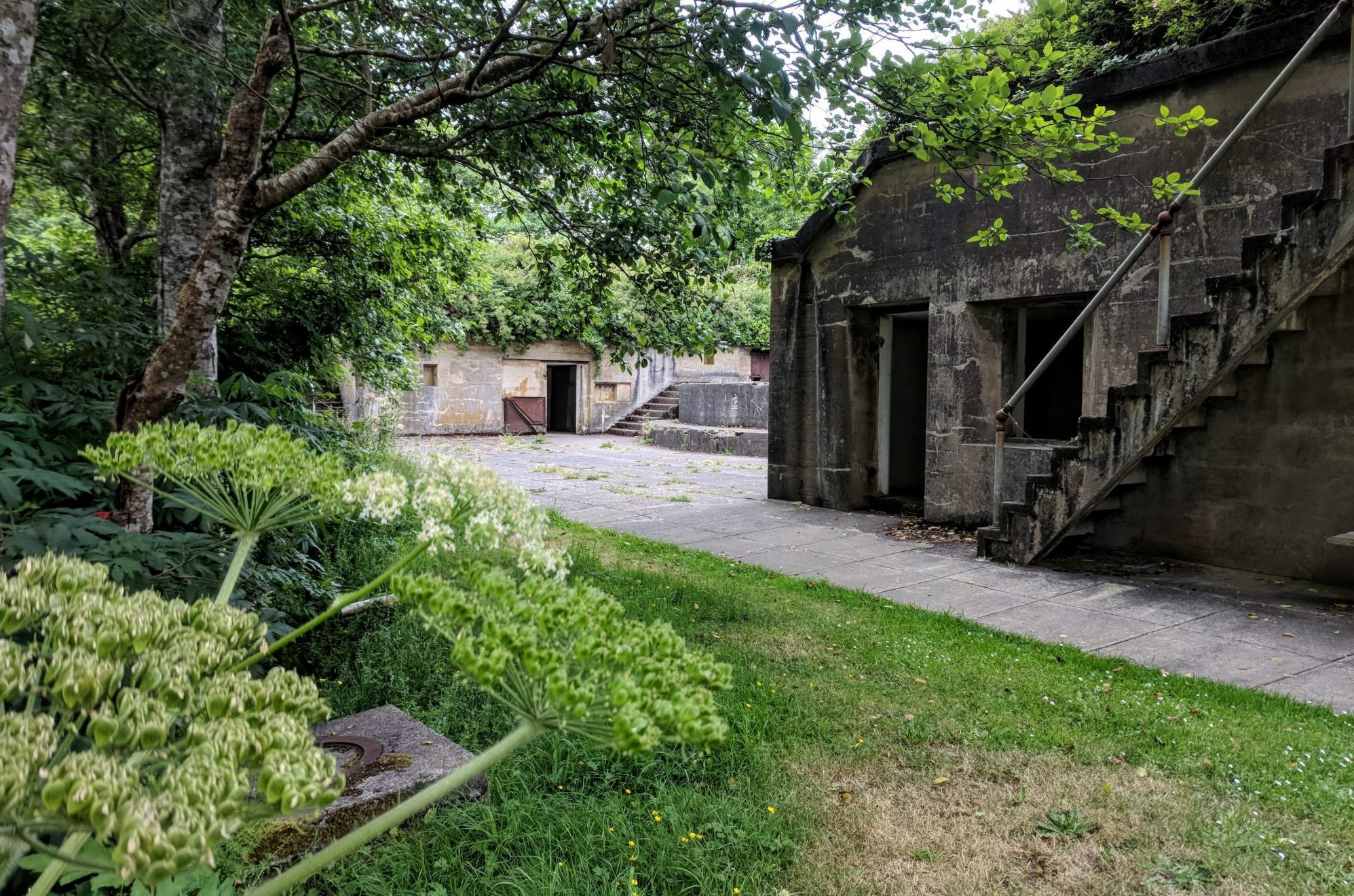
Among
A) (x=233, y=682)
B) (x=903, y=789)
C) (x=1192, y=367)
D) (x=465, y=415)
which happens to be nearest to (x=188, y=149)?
(x=233, y=682)

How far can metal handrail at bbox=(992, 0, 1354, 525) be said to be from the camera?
5.78m

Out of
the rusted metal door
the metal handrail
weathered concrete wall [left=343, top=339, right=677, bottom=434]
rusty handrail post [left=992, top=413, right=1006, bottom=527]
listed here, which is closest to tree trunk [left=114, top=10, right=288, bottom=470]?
the metal handrail

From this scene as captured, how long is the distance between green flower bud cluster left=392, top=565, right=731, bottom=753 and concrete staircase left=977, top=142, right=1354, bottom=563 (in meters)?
6.41

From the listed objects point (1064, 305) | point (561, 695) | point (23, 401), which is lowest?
point (561, 695)

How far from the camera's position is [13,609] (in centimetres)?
93

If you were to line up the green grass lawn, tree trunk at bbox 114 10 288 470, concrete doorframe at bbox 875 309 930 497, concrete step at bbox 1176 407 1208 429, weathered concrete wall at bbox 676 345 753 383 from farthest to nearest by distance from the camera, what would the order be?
1. weathered concrete wall at bbox 676 345 753 383
2. concrete doorframe at bbox 875 309 930 497
3. concrete step at bbox 1176 407 1208 429
4. tree trunk at bbox 114 10 288 470
5. the green grass lawn

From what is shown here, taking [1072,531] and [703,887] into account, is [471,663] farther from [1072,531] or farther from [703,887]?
[1072,531]

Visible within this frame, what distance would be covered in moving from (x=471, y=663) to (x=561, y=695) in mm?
126

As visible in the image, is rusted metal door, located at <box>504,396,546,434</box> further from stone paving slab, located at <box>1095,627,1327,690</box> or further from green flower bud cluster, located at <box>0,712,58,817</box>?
green flower bud cluster, located at <box>0,712,58,817</box>

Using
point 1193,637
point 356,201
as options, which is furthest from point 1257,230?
point 356,201

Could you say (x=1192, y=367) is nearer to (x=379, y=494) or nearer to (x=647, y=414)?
(x=379, y=494)

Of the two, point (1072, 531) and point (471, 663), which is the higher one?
point (471, 663)

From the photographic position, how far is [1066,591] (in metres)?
6.53

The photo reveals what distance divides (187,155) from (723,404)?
20.1 meters
